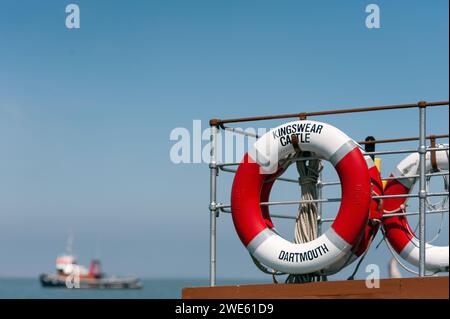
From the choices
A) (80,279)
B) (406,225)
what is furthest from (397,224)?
(80,279)

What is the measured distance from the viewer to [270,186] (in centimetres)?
855

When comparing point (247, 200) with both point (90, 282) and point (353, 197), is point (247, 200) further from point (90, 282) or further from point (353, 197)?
point (90, 282)

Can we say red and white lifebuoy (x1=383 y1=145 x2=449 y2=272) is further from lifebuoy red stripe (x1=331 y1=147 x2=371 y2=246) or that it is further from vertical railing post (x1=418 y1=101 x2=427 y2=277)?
vertical railing post (x1=418 y1=101 x2=427 y2=277)

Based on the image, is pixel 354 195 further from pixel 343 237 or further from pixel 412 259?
Result: pixel 412 259

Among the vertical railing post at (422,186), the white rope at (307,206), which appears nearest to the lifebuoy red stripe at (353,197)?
the white rope at (307,206)

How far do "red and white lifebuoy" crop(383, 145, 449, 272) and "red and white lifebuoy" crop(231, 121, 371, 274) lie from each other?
165 cm

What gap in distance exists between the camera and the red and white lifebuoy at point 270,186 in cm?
778

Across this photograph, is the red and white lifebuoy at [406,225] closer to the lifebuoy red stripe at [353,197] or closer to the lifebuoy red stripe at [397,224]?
the lifebuoy red stripe at [397,224]

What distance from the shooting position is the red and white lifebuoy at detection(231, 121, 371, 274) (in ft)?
25.5

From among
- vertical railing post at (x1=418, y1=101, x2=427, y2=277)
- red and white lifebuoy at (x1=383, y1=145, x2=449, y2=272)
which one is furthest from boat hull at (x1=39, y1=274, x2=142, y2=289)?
vertical railing post at (x1=418, y1=101, x2=427, y2=277)

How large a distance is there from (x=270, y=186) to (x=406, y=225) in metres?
1.82

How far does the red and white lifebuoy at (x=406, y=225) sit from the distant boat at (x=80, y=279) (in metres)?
68.7

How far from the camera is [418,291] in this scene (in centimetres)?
712
